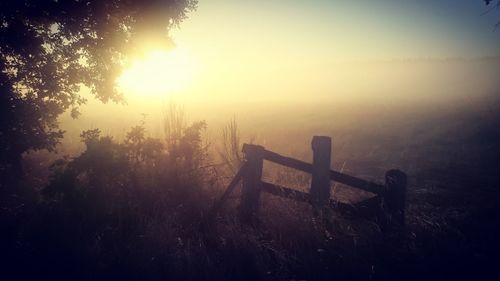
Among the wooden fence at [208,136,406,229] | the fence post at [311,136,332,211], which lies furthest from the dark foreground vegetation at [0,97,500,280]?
the fence post at [311,136,332,211]

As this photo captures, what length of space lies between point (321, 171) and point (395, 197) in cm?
126

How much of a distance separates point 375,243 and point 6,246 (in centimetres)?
574

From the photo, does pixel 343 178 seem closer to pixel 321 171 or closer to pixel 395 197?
pixel 321 171

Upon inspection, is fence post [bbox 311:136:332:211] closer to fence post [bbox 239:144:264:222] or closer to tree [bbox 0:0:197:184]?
fence post [bbox 239:144:264:222]

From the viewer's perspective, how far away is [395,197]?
5.88m

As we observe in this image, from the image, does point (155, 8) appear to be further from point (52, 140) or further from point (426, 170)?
point (426, 170)

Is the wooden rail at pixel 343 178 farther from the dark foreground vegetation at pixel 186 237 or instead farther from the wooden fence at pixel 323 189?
the dark foreground vegetation at pixel 186 237

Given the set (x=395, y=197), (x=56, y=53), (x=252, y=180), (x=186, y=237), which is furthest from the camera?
(x=56, y=53)

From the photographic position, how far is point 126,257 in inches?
208

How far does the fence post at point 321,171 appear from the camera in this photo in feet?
20.7

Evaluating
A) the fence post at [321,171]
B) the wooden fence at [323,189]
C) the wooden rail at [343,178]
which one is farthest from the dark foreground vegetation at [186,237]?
the wooden rail at [343,178]

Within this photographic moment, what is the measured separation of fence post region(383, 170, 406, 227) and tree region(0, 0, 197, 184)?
744 centimetres

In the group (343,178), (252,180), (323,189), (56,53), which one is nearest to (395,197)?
(343,178)

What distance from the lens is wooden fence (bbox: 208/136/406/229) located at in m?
5.89
